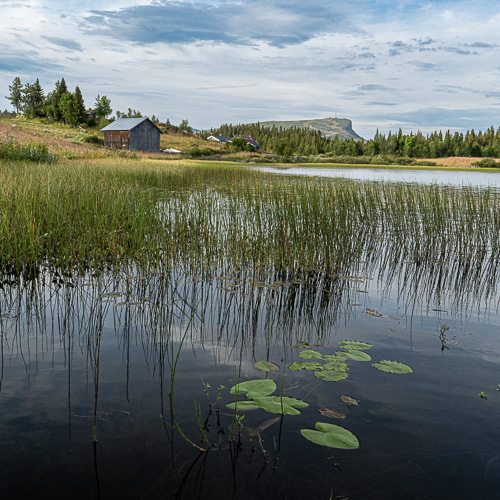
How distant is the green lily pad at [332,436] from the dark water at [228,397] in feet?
0.17

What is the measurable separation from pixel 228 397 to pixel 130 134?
48492 millimetres

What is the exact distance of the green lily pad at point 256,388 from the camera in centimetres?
267

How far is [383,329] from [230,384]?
193 centimetres

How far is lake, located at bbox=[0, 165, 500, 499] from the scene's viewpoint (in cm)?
209

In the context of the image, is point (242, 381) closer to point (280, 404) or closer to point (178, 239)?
point (280, 404)

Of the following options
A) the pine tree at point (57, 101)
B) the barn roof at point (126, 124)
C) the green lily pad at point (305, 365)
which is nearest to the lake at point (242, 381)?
the green lily pad at point (305, 365)

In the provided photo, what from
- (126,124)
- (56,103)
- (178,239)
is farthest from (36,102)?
(178,239)

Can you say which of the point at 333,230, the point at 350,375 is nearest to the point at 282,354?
the point at 350,375

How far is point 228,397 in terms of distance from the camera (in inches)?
108

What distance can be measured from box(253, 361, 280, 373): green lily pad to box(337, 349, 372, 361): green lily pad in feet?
2.04

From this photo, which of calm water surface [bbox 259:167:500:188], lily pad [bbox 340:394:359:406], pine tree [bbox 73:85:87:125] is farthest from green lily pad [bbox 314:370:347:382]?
pine tree [bbox 73:85:87:125]

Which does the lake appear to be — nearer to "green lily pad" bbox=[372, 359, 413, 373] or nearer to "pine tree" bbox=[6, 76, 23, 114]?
"green lily pad" bbox=[372, 359, 413, 373]

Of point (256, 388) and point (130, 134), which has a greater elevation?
point (130, 134)

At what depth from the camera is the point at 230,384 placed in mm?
2939
